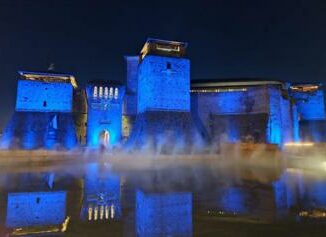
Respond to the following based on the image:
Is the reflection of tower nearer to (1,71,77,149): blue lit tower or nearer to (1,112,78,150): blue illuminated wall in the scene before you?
(1,112,78,150): blue illuminated wall

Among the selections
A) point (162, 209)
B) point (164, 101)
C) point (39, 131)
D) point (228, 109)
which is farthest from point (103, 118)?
point (162, 209)

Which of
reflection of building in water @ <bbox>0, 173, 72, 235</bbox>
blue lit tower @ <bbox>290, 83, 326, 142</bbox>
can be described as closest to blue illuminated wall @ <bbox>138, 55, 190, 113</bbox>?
reflection of building in water @ <bbox>0, 173, 72, 235</bbox>

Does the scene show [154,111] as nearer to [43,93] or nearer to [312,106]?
[43,93]

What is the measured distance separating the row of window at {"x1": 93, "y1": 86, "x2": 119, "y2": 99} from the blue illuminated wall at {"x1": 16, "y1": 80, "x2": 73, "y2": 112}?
3340 millimetres

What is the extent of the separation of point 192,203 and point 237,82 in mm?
32240

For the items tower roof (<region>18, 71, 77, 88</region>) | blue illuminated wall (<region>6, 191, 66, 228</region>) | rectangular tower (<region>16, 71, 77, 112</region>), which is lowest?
blue illuminated wall (<region>6, 191, 66, 228</region>)

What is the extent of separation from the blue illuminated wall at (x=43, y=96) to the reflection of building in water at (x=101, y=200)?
23350 millimetres

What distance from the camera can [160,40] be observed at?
29.1m

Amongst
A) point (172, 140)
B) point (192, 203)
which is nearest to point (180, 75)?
point (172, 140)

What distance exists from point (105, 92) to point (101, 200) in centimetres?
2576

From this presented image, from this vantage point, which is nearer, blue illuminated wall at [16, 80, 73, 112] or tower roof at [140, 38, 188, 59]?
tower roof at [140, 38, 188, 59]

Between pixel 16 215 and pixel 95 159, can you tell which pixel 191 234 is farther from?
pixel 95 159

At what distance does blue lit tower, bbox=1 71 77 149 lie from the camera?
2844 centimetres

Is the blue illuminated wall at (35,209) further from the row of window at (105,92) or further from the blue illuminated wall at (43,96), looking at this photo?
the blue illuminated wall at (43,96)
